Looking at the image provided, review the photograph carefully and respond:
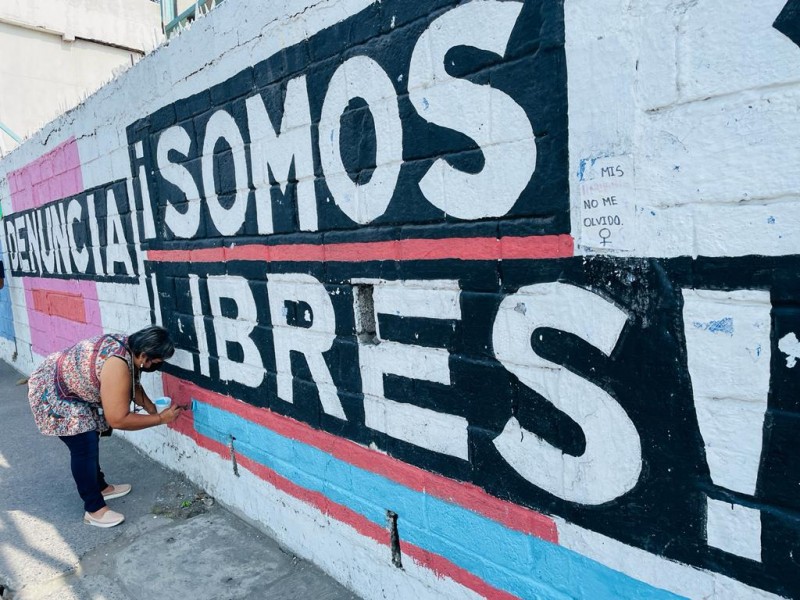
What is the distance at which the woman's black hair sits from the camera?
3537 mm

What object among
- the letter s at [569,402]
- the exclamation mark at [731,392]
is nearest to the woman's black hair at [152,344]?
the letter s at [569,402]

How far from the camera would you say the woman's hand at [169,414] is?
12.4ft

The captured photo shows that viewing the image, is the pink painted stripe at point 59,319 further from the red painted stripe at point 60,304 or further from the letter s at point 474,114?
the letter s at point 474,114

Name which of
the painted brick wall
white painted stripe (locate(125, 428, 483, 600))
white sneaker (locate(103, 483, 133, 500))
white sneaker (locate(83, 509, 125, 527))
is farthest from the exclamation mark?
white sneaker (locate(103, 483, 133, 500))

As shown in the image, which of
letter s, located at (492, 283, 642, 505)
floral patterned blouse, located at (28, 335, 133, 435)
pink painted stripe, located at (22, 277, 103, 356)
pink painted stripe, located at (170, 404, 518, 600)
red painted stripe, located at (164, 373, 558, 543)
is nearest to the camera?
letter s, located at (492, 283, 642, 505)

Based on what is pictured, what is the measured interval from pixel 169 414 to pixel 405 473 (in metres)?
2.05

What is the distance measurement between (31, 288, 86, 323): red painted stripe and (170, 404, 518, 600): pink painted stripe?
244 centimetres

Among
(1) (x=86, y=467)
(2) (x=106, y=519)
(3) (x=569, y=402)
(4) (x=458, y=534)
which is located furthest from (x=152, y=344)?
(3) (x=569, y=402)

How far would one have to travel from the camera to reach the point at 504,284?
195cm

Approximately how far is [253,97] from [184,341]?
1763mm

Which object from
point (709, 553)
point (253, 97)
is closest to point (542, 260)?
point (709, 553)

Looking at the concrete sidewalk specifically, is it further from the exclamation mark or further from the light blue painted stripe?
the exclamation mark

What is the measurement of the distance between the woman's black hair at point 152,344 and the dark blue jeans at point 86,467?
687 millimetres

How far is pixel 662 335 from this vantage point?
62.2 inches
